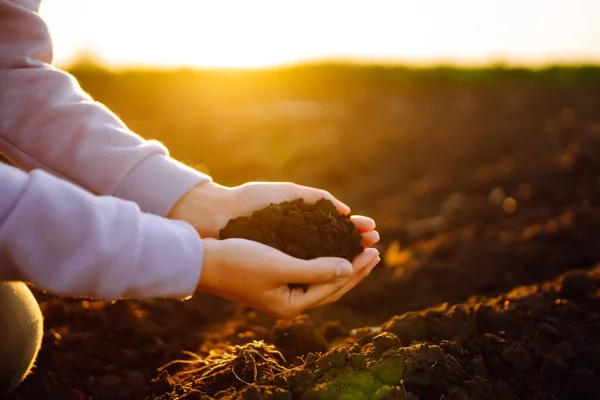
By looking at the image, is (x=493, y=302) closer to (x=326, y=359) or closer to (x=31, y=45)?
(x=326, y=359)

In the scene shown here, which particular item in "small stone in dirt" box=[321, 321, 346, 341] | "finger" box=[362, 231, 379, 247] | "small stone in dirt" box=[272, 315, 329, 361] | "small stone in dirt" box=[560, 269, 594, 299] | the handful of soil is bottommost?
"small stone in dirt" box=[321, 321, 346, 341]

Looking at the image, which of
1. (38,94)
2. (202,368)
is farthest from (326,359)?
(38,94)

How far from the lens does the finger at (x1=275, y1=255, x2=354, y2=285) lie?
5.36 feet

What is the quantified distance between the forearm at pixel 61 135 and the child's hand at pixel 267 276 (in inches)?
18.9

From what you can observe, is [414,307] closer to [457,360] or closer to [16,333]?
[457,360]

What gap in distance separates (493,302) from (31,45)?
77.7 inches

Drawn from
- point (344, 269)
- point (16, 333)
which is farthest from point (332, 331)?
point (16, 333)

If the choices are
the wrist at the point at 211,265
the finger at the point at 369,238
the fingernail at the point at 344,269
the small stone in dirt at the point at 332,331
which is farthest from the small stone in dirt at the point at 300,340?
the wrist at the point at 211,265

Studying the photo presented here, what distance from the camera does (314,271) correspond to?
167 cm

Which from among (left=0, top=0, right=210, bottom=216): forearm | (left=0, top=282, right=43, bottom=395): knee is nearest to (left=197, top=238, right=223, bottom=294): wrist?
(left=0, top=0, right=210, bottom=216): forearm

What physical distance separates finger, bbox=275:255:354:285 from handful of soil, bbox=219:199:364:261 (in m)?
0.18

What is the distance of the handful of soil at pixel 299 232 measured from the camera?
74.5 inches

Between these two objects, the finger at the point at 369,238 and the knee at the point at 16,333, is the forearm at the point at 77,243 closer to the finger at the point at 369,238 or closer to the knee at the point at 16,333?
the knee at the point at 16,333

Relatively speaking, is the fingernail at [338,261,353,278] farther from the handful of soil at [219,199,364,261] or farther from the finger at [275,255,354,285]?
the handful of soil at [219,199,364,261]
